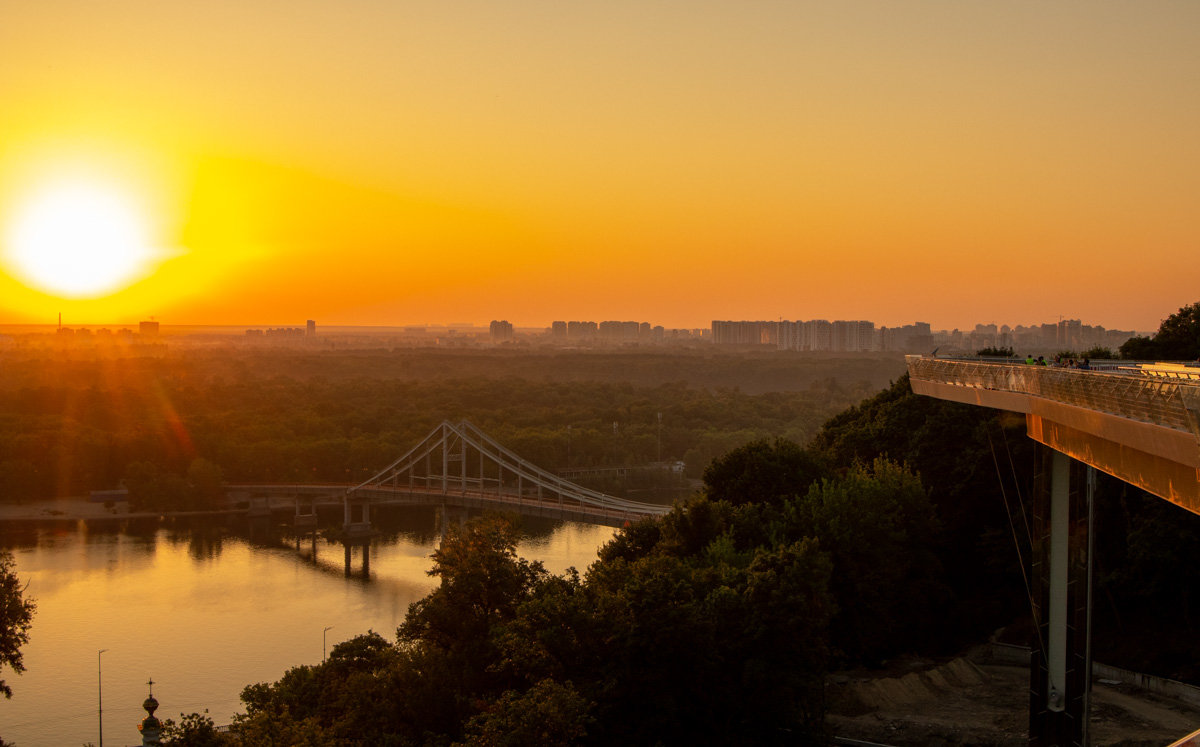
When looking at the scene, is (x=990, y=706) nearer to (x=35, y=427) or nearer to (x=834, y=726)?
(x=834, y=726)

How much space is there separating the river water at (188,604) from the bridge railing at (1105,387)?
11.9 meters

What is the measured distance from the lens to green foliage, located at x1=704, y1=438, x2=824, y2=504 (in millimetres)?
17750

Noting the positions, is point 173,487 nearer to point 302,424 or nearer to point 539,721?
point 302,424

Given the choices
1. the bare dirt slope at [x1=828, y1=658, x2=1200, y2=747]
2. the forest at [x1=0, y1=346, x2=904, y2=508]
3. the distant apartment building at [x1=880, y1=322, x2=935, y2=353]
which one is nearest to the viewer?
the bare dirt slope at [x1=828, y1=658, x2=1200, y2=747]

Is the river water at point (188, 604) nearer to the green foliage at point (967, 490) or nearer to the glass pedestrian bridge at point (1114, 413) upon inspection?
the green foliage at point (967, 490)

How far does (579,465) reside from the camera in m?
47.6

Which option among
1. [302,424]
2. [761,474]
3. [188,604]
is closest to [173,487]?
[302,424]

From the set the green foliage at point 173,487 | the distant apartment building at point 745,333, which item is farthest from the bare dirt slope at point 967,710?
the distant apartment building at point 745,333

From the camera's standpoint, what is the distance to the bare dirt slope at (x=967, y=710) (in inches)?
460

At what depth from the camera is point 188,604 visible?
24.0 meters

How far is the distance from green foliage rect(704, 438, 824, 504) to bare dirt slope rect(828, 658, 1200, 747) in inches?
156

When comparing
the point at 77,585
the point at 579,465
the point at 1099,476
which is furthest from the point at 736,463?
the point at 579,465

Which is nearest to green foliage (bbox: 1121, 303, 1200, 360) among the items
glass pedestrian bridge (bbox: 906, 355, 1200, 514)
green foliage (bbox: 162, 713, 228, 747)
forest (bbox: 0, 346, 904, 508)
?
glass pedestrian bridge (bbox: 906, 355, 1200, 514)

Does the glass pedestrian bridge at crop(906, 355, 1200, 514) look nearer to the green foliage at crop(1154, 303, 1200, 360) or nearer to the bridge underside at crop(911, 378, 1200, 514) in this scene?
the bridge underside at crop(911, 378, 1200, 514)
